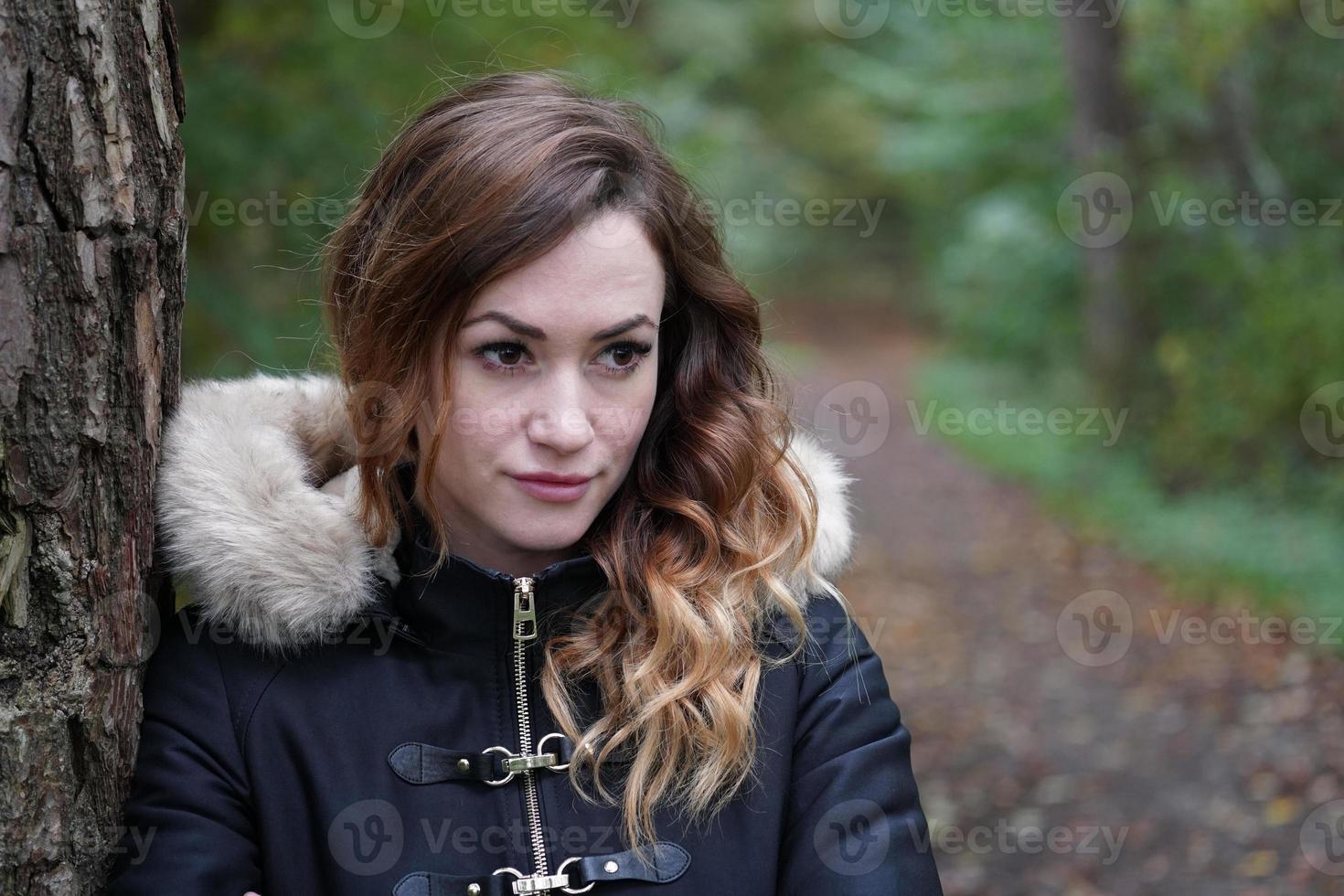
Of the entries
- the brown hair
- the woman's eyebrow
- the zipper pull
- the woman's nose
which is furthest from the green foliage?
the zipper pull

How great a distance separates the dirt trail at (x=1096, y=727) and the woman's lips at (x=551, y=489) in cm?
80

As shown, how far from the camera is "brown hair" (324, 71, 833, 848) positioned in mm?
2236

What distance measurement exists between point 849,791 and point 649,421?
91 cm

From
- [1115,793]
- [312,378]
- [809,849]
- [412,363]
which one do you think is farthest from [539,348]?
[1115,793]

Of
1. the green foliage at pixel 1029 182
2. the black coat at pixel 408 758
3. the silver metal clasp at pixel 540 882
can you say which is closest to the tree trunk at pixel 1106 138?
the green foliage at pixel 1029 182

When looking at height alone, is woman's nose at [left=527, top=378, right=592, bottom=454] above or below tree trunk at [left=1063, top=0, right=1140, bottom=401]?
below

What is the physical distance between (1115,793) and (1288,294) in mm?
5103

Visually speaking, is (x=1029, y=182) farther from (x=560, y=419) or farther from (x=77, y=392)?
(x=77, y=392)

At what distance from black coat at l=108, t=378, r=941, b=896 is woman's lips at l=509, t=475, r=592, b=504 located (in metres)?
0.14

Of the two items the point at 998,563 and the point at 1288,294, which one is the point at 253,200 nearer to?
the point at 998,563

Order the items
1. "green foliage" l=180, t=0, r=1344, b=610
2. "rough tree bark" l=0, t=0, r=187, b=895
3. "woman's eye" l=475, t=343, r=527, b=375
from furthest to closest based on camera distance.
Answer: "green foliage" l=180, t=0, r=1344, b=610, "woman's eye" l=475, t=343, r=527, b=375, "rough tree bark" l=0, t=0, r=187, b=895

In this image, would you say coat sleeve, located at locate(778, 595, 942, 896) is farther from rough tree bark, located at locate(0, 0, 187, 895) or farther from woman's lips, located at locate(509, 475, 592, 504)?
rough tree bark, located at locate(0, 0, 187, 895)

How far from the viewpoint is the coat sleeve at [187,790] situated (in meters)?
2.02

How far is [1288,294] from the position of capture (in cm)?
896
